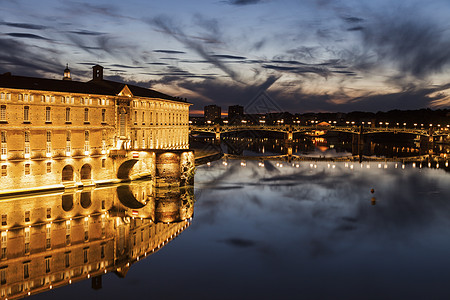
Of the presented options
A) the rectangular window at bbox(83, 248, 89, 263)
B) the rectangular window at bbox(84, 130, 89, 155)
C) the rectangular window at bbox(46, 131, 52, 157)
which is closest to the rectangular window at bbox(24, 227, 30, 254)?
the rectangular window at bbox(83, 248, 89, 263)

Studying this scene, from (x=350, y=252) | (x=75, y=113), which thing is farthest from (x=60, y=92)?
(x=350, y=252)

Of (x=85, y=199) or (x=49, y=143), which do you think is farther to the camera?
(x=49, y=143)

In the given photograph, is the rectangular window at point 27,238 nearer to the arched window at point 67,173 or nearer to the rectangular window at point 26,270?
the rectangular window at point 26,270

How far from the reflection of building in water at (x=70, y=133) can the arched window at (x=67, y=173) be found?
11cm

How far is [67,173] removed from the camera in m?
46.2

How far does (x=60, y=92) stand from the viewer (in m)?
42.3

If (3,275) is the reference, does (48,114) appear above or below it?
above

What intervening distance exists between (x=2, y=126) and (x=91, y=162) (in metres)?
10.3

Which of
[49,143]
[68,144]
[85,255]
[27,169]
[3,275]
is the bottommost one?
[3,275]

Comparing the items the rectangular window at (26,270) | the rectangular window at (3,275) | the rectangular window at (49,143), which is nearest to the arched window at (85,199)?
the rectangular window at (49,143)

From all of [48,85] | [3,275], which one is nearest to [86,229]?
[3,275]

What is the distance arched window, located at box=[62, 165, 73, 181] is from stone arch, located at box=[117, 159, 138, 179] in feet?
18.2

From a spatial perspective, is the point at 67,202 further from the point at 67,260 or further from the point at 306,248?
the point at 306,248

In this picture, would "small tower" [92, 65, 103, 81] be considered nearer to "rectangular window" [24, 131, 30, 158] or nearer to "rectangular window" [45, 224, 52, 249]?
"rectangular window" [24, 131, 30, 158]
